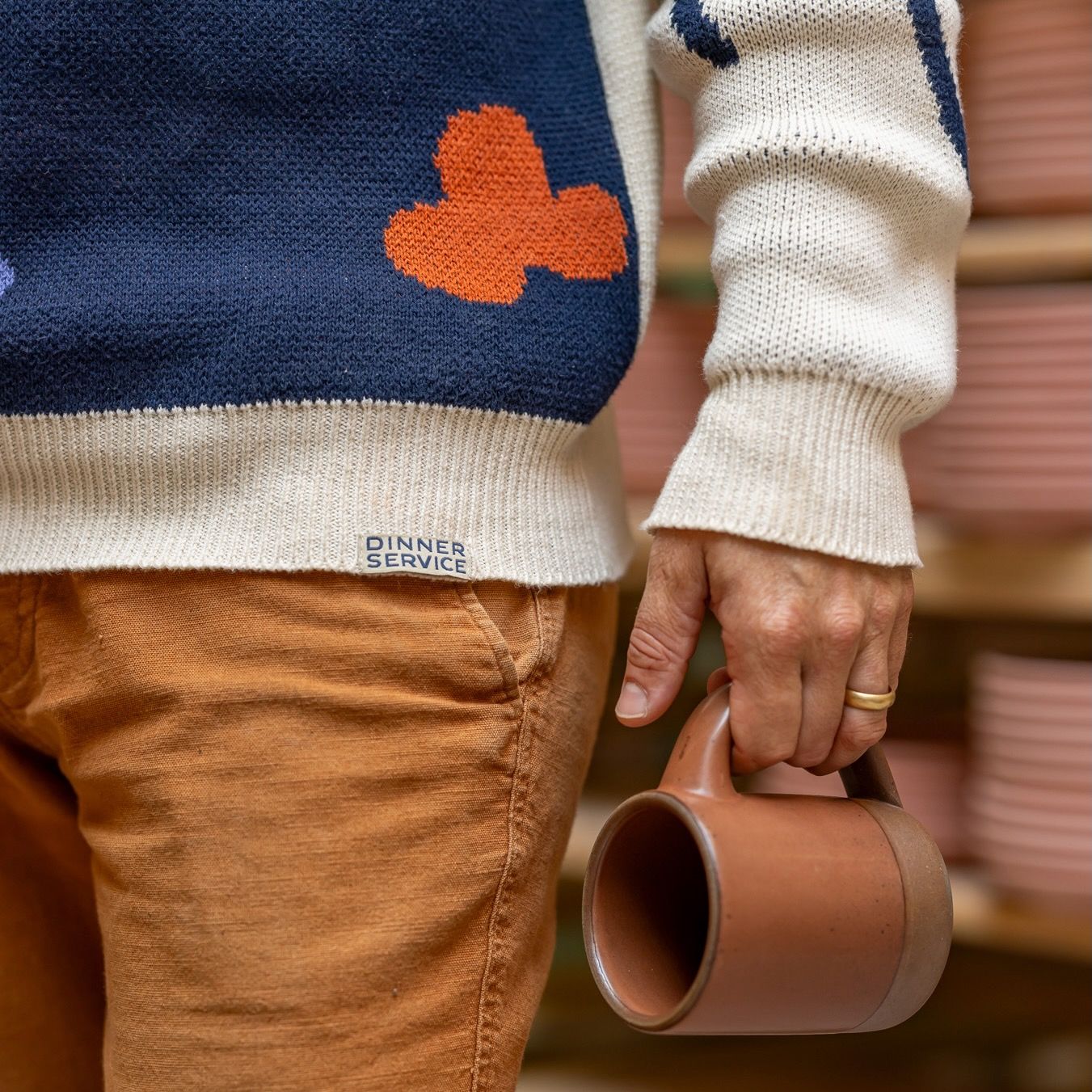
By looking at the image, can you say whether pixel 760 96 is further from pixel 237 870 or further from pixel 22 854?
pixel 22 854

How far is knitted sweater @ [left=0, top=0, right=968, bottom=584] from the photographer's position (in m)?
0.56

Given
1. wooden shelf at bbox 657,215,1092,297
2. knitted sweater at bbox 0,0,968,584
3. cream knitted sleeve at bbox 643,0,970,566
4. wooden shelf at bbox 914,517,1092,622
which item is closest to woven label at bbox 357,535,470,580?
knitted sweater at bbox 0,0,968,584

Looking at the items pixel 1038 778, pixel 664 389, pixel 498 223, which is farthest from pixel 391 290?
pixel 1038 778

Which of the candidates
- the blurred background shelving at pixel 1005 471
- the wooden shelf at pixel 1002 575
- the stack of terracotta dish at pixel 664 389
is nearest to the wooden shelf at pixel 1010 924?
the blurred background shelving at pixel 1005 471

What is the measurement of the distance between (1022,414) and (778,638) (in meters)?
0.60

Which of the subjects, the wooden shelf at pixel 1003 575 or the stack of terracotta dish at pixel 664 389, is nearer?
the wooden shelf at pixel 1003 575

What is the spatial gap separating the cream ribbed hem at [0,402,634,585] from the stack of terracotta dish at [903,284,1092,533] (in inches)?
24.2

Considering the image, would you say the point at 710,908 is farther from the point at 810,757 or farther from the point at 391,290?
the point at 391,290

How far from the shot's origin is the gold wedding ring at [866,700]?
1.91ft

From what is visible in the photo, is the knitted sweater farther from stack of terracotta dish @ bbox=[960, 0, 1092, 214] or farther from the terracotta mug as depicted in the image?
stack of terracotta dish @ bbox=[960, 0, 1092, 214]

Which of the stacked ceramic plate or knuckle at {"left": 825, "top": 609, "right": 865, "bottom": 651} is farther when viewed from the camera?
the stacked ceramic plate

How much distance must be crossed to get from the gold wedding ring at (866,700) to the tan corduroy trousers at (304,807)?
0.14 m

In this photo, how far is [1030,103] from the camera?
3.47ft

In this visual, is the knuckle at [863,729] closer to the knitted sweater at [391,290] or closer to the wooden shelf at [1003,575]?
the knitted sweater at [391,290]
